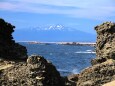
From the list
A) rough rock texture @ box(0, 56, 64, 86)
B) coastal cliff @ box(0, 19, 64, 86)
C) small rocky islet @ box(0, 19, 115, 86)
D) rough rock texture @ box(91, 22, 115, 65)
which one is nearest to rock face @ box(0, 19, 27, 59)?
small rocky islet @ box(0, 19, 115, 86)

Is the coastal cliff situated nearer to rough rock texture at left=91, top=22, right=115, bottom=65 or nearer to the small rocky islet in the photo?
the small rocky islet

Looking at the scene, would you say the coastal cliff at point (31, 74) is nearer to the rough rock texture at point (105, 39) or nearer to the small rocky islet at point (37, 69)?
the small rocky islet at point (37, 69)

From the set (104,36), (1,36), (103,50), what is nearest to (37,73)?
(1,36)

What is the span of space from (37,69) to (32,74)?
0.32 metres

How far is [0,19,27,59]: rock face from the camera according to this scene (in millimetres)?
21234

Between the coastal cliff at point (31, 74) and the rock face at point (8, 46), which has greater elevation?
the rock face at point (8, 46)

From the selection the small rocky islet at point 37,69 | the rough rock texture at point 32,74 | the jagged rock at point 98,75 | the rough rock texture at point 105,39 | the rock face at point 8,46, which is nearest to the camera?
the rough rock texture at point 32,74

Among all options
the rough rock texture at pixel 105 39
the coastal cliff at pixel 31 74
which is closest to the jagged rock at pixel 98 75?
the coastal cliff at pixel 31 74

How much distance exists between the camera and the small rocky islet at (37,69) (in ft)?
52.3

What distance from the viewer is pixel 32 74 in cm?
1590

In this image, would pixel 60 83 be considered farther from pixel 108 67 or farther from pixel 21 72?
pixel 108 67

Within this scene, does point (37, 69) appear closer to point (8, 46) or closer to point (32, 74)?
point (32, 74)

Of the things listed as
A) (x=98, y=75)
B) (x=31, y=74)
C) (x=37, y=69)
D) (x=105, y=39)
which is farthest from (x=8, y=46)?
(x=105, y=39)

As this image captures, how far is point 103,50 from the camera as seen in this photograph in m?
27.2
